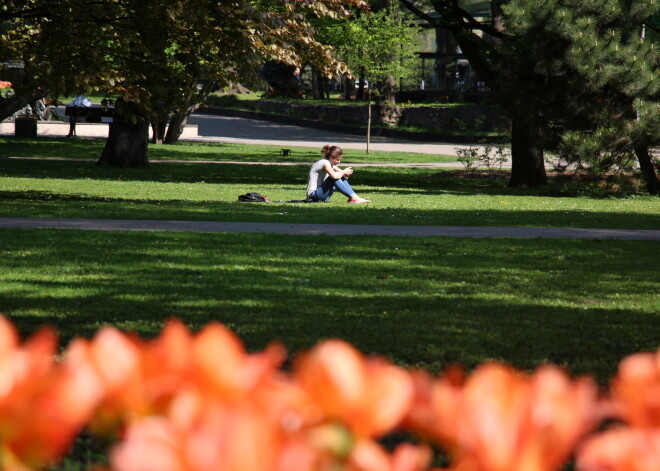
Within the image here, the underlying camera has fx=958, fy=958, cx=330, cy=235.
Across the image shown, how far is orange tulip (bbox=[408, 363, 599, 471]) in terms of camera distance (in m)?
0.82

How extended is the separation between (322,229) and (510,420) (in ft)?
34.3

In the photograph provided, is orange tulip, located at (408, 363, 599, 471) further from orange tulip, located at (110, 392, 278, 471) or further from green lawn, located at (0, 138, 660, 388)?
green lawn, located at (0, 138, 660, 388)

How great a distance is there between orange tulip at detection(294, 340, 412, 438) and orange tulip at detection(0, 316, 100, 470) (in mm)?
209

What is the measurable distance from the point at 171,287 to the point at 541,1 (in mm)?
13515

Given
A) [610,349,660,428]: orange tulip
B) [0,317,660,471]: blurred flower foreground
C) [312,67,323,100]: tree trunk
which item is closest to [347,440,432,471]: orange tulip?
[0,317,660,471]: blurred flower foreground

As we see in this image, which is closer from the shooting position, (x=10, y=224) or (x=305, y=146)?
(x=10, y=224)

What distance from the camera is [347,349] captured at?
90 cm

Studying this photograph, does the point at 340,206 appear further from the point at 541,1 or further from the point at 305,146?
the point at 305,146

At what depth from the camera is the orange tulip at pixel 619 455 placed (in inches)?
32.0

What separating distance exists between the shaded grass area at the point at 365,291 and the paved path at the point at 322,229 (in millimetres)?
632

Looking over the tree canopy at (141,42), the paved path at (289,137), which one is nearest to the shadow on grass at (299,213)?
the tree canopy at (141,42)

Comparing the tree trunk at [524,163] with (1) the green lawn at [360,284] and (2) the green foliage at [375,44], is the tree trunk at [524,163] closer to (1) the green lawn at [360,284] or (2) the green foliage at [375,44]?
(1) the green lawn at [360,284]

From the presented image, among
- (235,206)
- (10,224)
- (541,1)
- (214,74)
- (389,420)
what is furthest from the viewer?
(541,1)

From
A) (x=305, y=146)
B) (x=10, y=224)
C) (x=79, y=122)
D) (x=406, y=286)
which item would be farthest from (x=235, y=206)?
(x=79, y=122)
